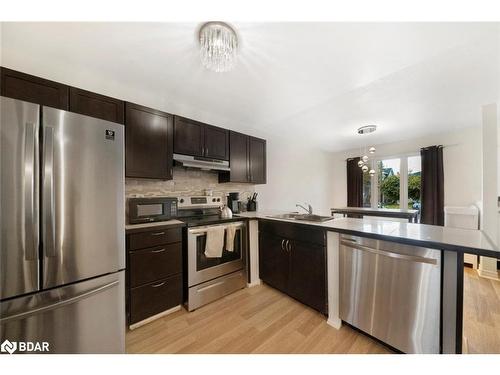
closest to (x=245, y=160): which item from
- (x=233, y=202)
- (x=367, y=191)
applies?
(x=233, y=202)

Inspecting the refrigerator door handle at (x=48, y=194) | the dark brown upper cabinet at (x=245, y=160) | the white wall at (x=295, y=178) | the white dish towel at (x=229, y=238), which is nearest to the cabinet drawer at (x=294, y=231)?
the white dish towel at (x=229, y=238)

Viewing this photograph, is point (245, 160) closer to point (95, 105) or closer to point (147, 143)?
point (147, 143)

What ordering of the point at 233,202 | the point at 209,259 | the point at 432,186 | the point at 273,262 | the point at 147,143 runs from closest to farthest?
the point at 147,143 → the point at 209,259 → the point at 273,262 → the point at 233,202 → the point at 432,186

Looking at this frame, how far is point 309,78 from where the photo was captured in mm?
1885

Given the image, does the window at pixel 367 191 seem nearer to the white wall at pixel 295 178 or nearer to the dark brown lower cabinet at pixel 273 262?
the white wall at pixel 295 178

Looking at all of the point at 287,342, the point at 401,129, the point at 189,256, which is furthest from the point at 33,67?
the point at 401,129

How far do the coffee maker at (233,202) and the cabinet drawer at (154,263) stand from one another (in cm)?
108

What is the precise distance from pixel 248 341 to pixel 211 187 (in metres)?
1.84

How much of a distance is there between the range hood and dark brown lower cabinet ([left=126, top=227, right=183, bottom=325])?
75 cm

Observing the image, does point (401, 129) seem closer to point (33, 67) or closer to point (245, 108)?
point (245, 108)

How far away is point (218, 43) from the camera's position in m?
1.29

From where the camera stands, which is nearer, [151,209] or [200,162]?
[151,209]

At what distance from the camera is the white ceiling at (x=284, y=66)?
51.3 inches

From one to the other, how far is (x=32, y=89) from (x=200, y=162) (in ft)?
4.57
